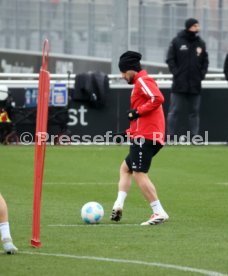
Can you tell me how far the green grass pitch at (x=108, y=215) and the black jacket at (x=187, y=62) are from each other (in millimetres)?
1208

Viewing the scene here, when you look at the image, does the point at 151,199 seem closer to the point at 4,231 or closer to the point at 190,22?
the point at 4,231

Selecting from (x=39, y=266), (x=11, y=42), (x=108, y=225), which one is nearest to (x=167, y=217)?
(x=108, y=225)

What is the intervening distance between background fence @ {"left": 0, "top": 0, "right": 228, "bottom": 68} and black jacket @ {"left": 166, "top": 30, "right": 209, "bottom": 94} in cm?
285

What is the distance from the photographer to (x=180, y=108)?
79.3 ft

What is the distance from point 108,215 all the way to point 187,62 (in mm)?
9973

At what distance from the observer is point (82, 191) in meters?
17.1

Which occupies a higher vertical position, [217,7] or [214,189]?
[217,7]

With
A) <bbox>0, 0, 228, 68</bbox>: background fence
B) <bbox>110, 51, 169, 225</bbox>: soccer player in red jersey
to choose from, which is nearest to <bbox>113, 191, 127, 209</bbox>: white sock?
<bbox>110, 51, 169, 225</bbox>: soccer player in red jersey

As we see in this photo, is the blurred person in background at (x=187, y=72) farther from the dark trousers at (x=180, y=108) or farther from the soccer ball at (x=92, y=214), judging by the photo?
the soccer ball at (x=92, y=214)

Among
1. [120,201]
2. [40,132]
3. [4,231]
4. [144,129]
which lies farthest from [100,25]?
[4,231]

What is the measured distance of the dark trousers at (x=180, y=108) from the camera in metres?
23.9

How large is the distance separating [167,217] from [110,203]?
2380 mm

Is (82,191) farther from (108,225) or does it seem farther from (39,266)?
(39,266)

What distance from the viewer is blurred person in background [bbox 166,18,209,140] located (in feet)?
77.6
